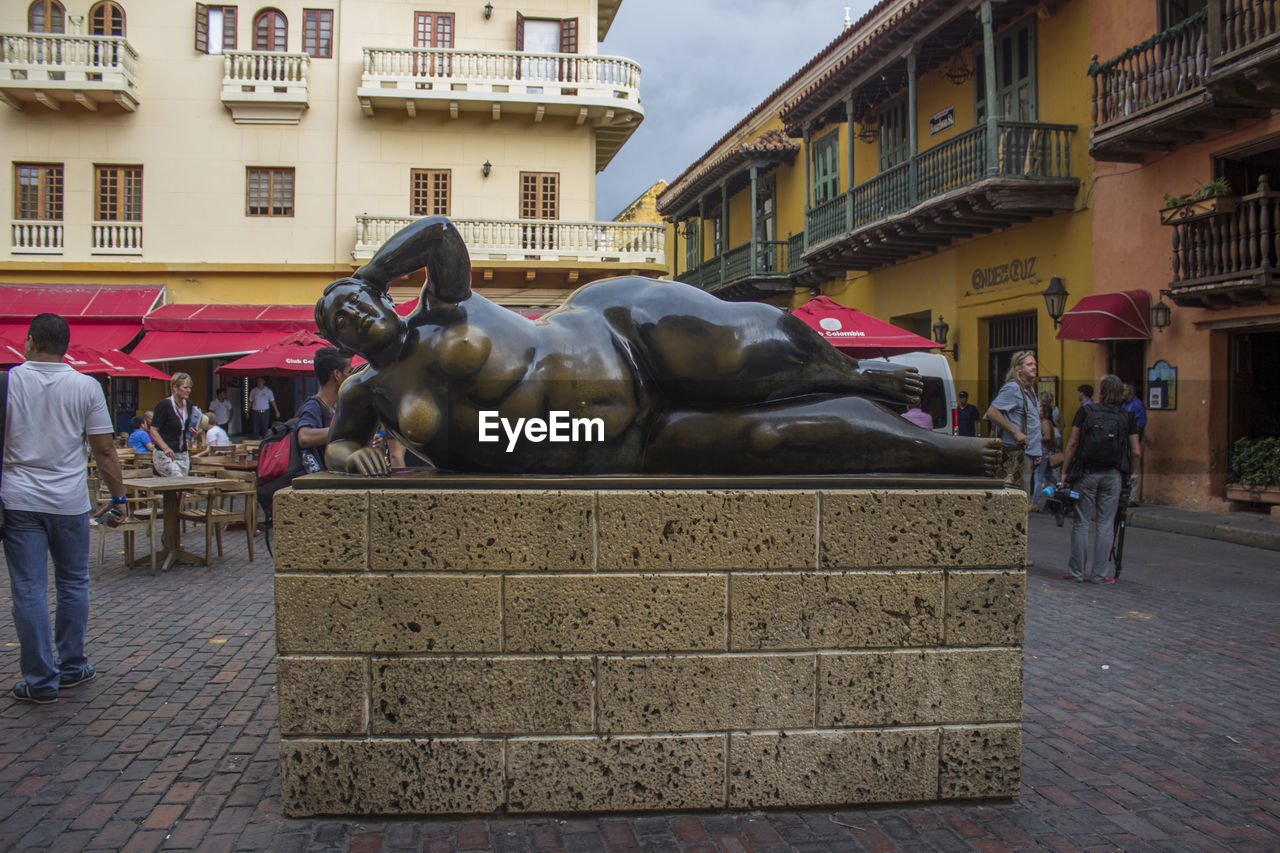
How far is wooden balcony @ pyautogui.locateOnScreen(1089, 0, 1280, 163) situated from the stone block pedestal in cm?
1123

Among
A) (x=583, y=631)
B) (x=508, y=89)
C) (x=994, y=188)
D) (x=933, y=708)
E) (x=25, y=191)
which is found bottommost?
(x=933, y=708)

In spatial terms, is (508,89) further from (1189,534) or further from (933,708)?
(933,708)

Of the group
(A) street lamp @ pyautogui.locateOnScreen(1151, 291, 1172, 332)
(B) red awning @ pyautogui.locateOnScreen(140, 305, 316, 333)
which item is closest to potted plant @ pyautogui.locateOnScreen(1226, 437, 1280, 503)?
(A) street lamp @ pyautogui.locateOnScreen(1151, 291, 1172, 332)

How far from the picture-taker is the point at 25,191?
74.6 feet

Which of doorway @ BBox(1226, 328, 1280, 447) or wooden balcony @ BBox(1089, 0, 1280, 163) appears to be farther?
doorway @ BBox(1226, 328, 1280, 447)

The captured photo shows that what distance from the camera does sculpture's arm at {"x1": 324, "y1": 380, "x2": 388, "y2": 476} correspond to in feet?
10.9

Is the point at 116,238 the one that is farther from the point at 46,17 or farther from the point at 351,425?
the point at 351,425

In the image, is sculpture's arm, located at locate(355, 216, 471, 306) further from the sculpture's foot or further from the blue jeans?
the blue jeans

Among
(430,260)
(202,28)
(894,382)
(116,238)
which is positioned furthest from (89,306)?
(894,382)

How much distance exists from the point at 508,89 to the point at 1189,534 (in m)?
18.0

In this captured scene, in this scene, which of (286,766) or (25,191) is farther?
(25,191)

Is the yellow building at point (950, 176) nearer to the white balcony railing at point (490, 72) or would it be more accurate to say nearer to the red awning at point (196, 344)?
the white balcony railing at point (490, 72)

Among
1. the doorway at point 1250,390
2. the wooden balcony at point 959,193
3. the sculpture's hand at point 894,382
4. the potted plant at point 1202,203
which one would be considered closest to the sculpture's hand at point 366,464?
the sculpture's hand at point 894,382

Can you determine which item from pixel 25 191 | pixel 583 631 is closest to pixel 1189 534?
pixel 583 631
